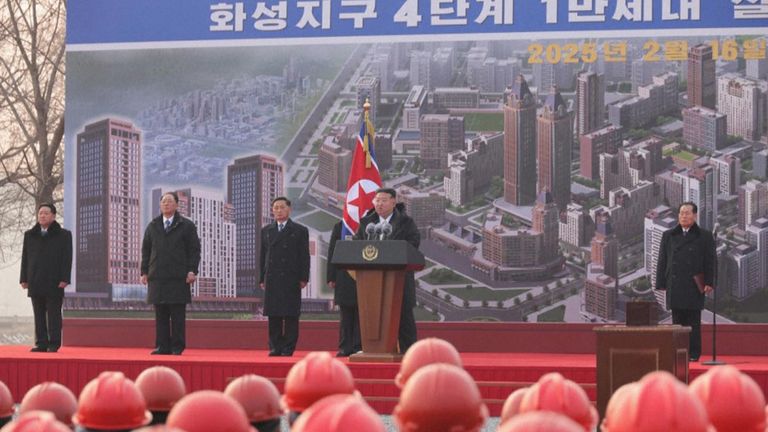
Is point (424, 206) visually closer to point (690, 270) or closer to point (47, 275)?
point (690, 270)

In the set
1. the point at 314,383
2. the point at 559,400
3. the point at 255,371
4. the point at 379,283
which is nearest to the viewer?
the point at 559,400

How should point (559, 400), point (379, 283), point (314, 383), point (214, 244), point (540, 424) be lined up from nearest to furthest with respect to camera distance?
1. point (540, 424)
2. point (559, 400)
3. point (314, 383)
4. point (379, 283)
5. point (214, 244)

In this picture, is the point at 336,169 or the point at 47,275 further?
the point at 336,169

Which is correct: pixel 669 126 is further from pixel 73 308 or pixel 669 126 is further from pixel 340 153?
pixel 73 308

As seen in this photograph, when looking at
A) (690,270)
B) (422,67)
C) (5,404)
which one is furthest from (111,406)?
(422,67)

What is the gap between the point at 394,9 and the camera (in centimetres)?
1024

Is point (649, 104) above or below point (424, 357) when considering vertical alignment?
above

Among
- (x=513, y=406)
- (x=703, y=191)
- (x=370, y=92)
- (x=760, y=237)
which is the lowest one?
(x=513, y=406)

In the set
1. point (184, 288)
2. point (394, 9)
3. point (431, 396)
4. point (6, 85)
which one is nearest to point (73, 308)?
point (184, 288)

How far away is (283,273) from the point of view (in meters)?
8.91

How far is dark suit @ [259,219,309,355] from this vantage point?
29.0 ft

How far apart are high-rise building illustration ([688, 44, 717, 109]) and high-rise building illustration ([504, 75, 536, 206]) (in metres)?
1.21

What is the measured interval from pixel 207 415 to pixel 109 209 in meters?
7.67

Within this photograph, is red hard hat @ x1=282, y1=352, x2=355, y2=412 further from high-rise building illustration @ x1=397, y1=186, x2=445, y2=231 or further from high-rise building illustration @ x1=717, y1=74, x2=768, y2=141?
high-rise building illustration @ x1=717, y1=74, x2=768, y2=141
